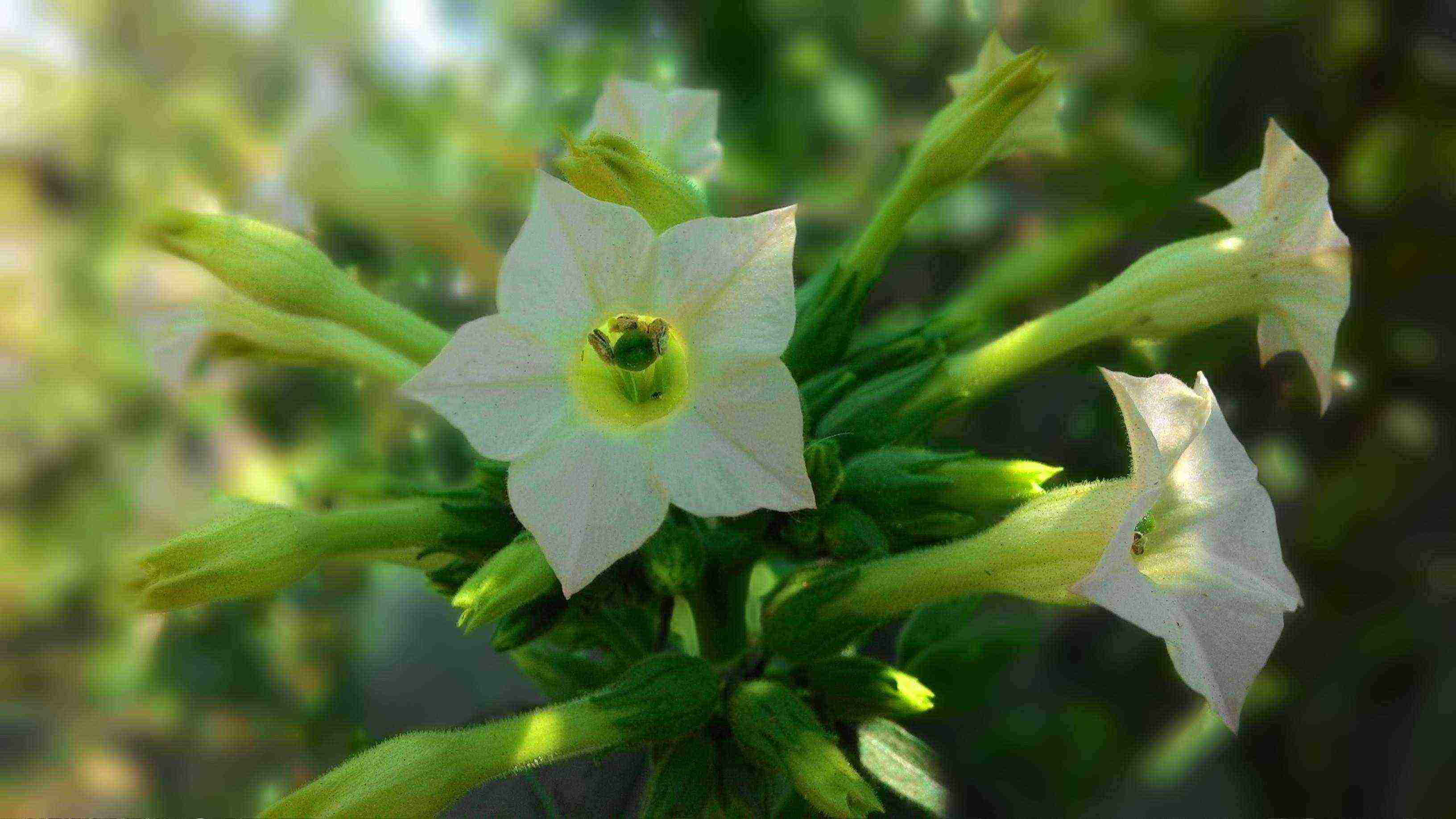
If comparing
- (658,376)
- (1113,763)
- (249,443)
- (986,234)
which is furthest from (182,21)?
(1113,763)

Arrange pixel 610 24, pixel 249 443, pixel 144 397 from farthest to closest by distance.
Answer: pixel 144 397, pixel 249 443, pixel 610 24

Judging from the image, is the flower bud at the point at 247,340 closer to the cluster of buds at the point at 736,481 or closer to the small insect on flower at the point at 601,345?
the cluster of buds at the point at 736,481

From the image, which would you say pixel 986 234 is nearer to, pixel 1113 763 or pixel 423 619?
pixel 1113 763

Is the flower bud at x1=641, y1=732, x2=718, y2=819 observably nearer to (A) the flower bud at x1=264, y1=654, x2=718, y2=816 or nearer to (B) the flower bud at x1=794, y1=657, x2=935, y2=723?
(A) the flower bud at x1=264, y1=654, x2=718, y2=816

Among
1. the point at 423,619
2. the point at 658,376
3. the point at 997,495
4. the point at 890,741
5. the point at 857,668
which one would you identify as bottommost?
the point at 423,619

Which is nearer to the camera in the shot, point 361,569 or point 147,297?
point 147,297

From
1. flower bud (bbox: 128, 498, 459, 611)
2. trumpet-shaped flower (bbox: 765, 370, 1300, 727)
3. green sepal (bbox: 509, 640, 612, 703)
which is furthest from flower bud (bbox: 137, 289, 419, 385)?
trumpet-shaped flower (bbox: 765, 370, 1300, 727)

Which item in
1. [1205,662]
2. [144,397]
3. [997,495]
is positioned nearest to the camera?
[1205,662]

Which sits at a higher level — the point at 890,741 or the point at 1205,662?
the point at 1205,662
